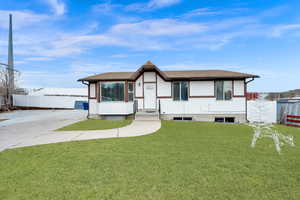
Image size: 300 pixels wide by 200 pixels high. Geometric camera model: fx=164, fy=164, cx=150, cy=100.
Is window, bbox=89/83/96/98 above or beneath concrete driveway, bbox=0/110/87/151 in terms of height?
above

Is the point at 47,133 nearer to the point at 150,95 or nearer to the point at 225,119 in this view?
the point at 150,95

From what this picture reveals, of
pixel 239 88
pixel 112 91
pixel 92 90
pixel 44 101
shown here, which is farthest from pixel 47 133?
pixel 44 101

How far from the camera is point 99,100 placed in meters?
12.7

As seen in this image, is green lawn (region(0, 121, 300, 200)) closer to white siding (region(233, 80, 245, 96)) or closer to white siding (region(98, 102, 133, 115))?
white siding (region(98, 102, 133, 115))

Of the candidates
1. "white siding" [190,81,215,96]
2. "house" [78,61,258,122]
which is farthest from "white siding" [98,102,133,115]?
"white siding" [190,81,215,96]

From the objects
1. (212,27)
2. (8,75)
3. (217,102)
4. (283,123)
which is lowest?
(283,123)

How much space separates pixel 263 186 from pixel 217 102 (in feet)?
33.2

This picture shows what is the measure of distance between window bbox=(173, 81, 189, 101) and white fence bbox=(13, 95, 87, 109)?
16.8 m

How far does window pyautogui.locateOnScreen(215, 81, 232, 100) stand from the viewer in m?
12.4

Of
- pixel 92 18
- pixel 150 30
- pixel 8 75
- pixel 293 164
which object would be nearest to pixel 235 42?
pixel 150 30

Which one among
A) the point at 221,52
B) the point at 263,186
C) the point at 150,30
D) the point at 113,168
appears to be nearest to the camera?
the point at 263,186

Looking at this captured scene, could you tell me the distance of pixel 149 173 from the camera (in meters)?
3.41

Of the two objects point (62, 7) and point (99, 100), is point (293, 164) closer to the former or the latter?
point (99, 100)

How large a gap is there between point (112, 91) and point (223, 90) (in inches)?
335
